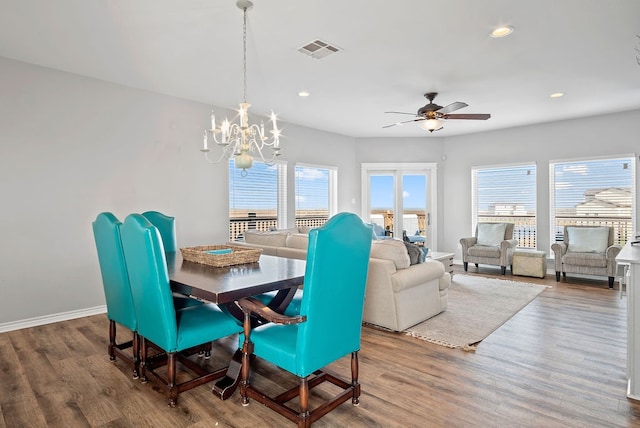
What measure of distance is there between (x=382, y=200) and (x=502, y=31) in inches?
203

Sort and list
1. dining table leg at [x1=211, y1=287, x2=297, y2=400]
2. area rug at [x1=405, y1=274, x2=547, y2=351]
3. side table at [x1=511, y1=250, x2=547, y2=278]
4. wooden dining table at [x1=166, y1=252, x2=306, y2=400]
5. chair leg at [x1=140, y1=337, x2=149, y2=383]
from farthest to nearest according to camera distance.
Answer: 1. side table at [x1=511, y1=250, x2=547, y2=278]
2. area rug at [x1=405, y1=274, x2=547, y2=351]
3. chair leg at [x1=140, y1=337, x2=149, y2=383]
4. dining table leg at [x1=211, y1=287, x2=297, y2=400]
5. wooden dining table at [x1=166, y1=252, x2=306, y2=400]

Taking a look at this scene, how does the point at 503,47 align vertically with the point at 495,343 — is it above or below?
above

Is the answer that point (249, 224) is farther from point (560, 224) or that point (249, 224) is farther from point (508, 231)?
point (560, 224)

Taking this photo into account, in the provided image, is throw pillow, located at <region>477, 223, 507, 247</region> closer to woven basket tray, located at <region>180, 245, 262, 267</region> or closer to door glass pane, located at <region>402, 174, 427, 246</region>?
door glass pane, located at <region>402, 174, 427, 246</region>

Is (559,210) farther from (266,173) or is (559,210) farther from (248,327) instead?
(248,327)

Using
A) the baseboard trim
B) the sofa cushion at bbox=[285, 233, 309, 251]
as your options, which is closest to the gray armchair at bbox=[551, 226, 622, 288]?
the sofa cushion at bbox=[285, 233, 309, 251]

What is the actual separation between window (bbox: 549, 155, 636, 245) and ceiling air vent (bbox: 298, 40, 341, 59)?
5151 mm

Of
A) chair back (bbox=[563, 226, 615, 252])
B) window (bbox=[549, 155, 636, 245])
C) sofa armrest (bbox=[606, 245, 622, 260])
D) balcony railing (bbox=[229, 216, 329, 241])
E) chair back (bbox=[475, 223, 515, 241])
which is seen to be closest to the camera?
sofa armrest (bbox=[606, 245, 622, 260])

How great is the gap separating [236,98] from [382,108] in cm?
220

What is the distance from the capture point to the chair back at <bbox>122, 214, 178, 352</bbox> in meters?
2.13

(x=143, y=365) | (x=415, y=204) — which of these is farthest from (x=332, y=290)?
(x=415, y=204)

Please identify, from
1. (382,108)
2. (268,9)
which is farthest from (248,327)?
(382,108)

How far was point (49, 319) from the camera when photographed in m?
3.96

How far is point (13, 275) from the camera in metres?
3.77
